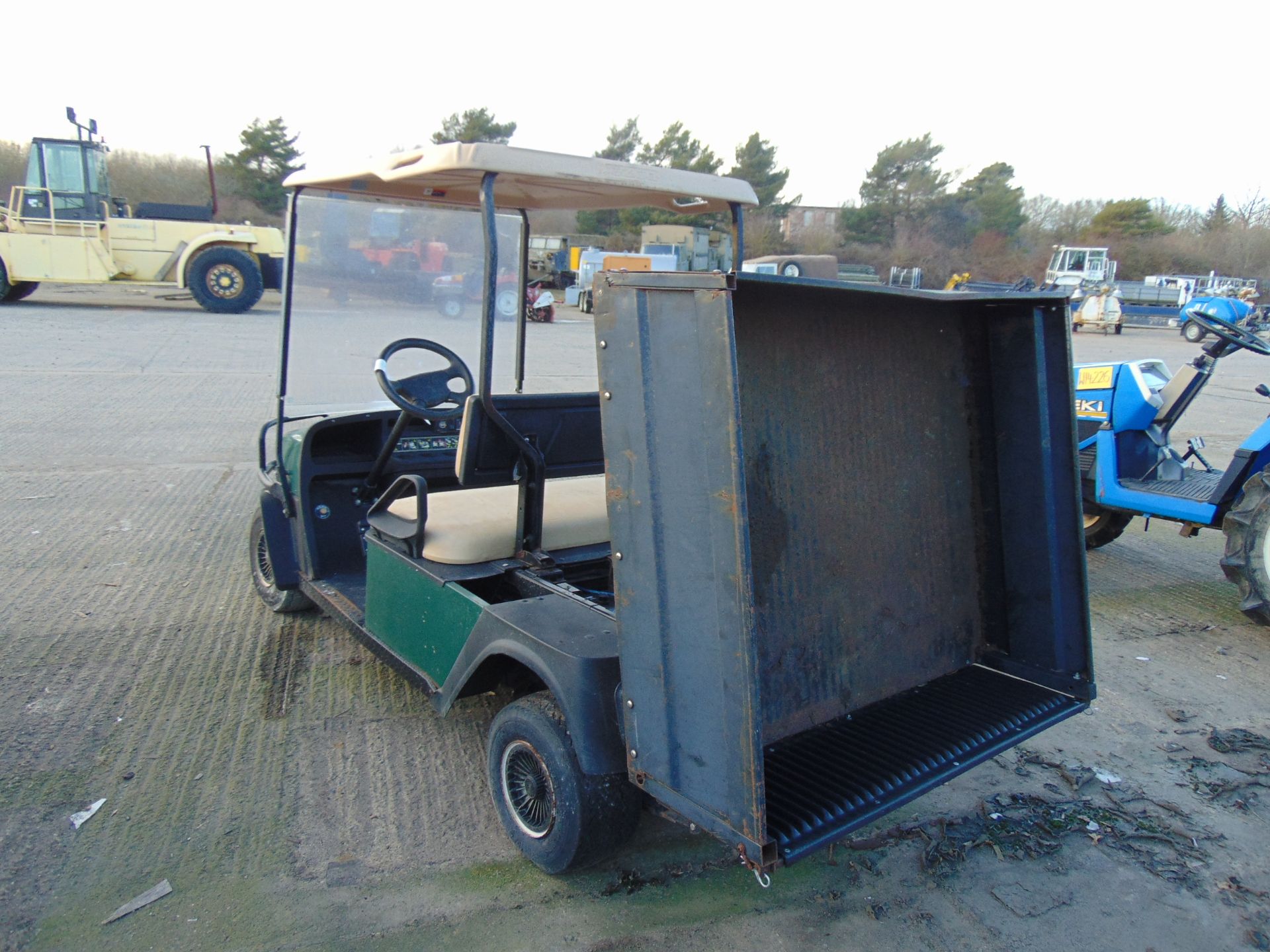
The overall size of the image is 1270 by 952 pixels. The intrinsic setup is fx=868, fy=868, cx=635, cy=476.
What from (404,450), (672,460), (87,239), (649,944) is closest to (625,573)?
(672,460)

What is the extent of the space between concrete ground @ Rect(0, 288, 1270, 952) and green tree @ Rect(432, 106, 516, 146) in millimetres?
39763

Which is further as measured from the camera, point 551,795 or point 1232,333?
point 1232,333

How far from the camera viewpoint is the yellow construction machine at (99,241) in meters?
16.0

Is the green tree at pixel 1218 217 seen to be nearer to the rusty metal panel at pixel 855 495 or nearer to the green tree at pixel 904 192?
the green tree at pixel 904 192

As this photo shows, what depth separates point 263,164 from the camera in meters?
37.3

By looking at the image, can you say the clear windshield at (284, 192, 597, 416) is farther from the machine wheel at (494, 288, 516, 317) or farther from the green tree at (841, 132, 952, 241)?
the green tree at (841, 132, 952, 241)

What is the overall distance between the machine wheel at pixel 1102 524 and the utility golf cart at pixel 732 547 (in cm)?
302

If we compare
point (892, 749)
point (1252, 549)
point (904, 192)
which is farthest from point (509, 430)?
point (904, 192)

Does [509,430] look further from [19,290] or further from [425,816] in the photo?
[19,290]

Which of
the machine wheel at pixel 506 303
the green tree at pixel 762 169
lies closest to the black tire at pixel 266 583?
the machine wheel at pixel 506 303

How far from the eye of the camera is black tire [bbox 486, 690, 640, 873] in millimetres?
2137

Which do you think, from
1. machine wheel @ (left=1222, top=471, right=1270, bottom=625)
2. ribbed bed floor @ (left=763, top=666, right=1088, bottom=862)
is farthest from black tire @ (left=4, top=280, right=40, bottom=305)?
machine wheel @ (left=1222, top=471, right=1270, bottom=625)

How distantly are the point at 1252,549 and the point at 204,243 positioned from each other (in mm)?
17928

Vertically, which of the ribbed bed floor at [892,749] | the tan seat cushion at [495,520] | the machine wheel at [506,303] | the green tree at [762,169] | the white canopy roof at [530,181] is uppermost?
the green tree at [762,169]
